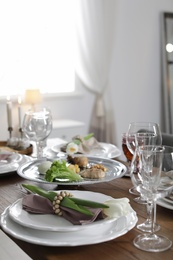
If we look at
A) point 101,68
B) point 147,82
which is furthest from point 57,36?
point 147,82

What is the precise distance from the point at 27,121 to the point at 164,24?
324 centimetres

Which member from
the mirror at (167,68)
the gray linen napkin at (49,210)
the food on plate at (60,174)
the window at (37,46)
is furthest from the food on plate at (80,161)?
the mirror at (167,68)

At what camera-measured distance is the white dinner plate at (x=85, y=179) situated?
1.23 metres

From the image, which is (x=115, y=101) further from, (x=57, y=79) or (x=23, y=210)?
(x=23, y=210)

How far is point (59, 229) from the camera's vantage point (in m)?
0.87

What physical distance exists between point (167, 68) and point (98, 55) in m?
0.91

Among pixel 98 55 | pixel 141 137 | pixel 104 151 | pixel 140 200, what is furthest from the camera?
pixel 98 55

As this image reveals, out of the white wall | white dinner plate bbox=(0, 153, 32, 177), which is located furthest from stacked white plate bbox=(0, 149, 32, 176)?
the white wall

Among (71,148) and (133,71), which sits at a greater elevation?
(133,71)

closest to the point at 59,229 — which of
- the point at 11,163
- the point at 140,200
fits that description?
the point at 140,200

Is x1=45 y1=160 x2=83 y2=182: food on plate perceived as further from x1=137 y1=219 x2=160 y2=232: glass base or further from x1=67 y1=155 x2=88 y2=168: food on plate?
x1=137 y1=219 x2=160 y2=232: glass base

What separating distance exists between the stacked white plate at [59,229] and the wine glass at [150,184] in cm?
4

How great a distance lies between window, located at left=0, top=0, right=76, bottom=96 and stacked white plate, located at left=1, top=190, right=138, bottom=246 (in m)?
2.87

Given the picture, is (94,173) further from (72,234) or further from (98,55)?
(98,55)
